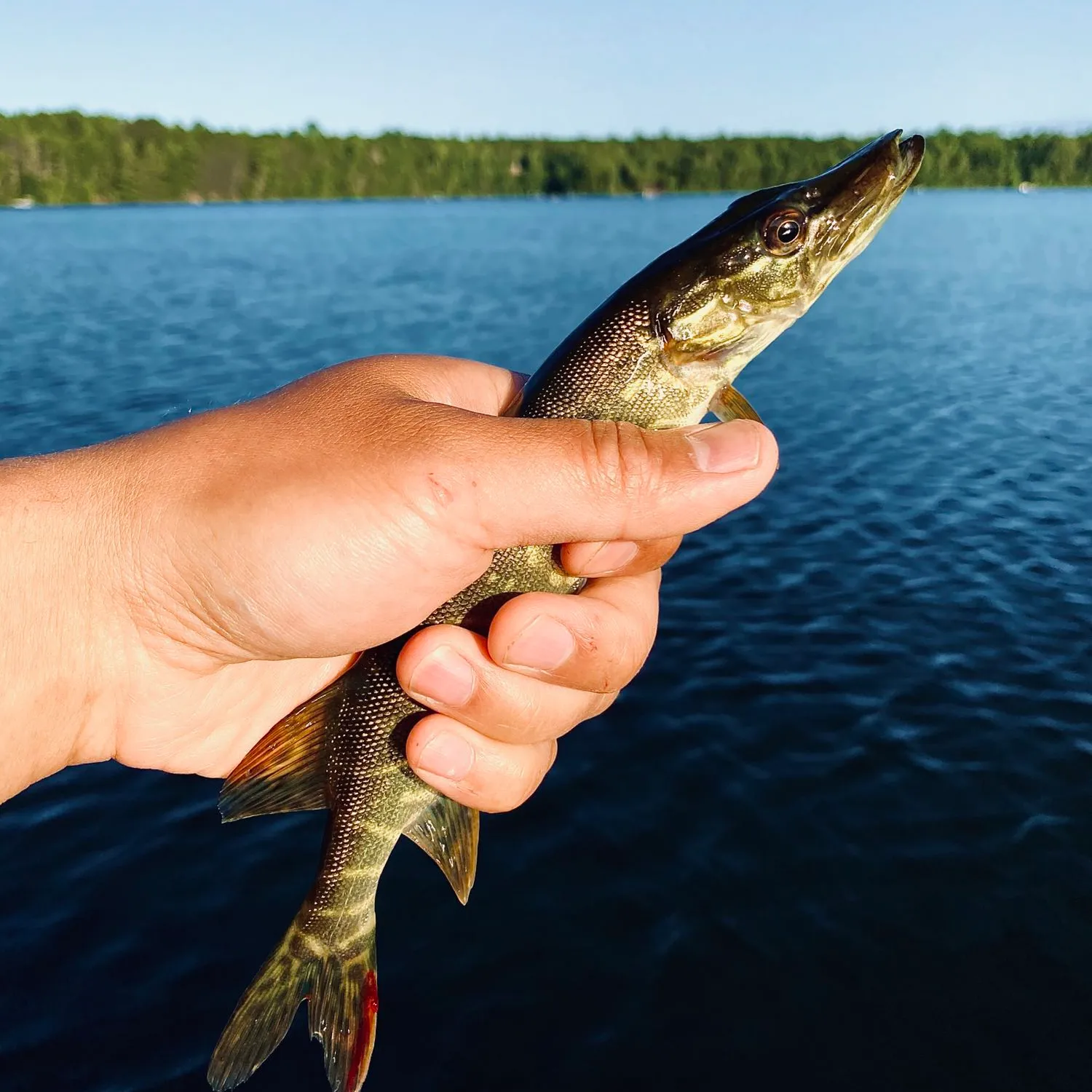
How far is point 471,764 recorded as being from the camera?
428 centimetres

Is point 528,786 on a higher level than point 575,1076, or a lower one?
higher

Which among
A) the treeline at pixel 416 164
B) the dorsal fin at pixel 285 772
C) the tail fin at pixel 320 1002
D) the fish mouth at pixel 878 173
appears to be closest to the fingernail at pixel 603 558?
the dorsal fin at pixel 285 772

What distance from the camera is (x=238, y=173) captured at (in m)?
137

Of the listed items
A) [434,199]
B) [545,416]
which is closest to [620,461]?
[545,416]

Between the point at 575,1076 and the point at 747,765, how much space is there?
406 cm

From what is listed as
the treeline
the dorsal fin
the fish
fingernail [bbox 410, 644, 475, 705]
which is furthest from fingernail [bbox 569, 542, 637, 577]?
the treeline

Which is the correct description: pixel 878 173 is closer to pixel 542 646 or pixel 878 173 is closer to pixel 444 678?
pixel 542 646

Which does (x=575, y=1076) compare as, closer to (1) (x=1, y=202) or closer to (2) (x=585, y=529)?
(2) (x=585, y=529)

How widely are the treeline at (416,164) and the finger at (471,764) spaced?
13431 cm

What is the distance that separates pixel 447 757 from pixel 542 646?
0.71 metres

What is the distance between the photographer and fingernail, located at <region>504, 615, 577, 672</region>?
13.1 ft

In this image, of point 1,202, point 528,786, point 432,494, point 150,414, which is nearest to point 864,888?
point 528,786

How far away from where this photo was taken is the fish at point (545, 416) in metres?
4.01

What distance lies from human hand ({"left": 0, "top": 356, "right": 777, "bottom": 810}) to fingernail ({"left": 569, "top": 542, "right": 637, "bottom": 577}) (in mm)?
13
